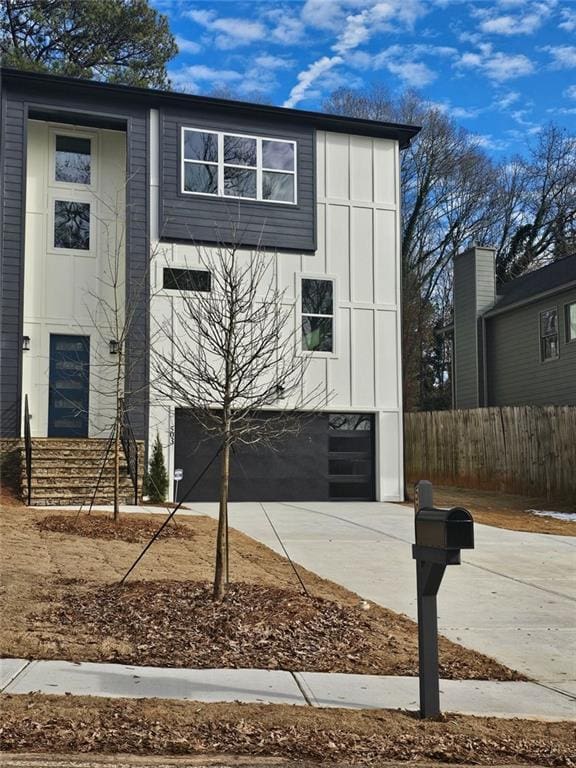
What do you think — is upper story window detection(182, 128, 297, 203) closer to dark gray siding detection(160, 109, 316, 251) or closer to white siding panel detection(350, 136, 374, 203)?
dark gray siding detection(160, 109, 316, 251)

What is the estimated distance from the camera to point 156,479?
16312mm

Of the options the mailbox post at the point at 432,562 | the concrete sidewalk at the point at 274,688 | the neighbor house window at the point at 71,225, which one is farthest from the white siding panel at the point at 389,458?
the mailbox post at the point at 432,562

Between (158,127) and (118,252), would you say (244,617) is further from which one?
(158,127)

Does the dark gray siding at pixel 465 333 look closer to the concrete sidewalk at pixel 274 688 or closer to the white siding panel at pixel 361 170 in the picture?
the white siding panel at pixel 361 170

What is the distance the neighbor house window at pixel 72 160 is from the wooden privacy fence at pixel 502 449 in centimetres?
1220

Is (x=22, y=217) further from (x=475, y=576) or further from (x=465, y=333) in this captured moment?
(x=465, y=333)

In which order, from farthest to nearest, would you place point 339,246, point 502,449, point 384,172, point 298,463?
point 502,449
point 384,172
point 339,246
point 298,463

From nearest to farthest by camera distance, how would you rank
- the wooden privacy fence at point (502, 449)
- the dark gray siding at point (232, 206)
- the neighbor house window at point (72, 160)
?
the dark gray siding at point (232, 206) → the neighbor house window at point (72, 160) → the wooden privacy fence at point (502, 449)

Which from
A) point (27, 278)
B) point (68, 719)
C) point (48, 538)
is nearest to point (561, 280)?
point (27, 278)

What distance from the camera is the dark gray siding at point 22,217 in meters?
16.2

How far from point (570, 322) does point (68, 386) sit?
1351 centimetres

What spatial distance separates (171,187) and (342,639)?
1323 cm

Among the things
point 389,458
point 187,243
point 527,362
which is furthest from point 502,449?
point 187,243

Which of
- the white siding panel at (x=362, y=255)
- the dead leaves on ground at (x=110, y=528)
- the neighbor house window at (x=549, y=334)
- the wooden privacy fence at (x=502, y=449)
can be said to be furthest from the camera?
the neighbor house window at (x=549, y=334)
